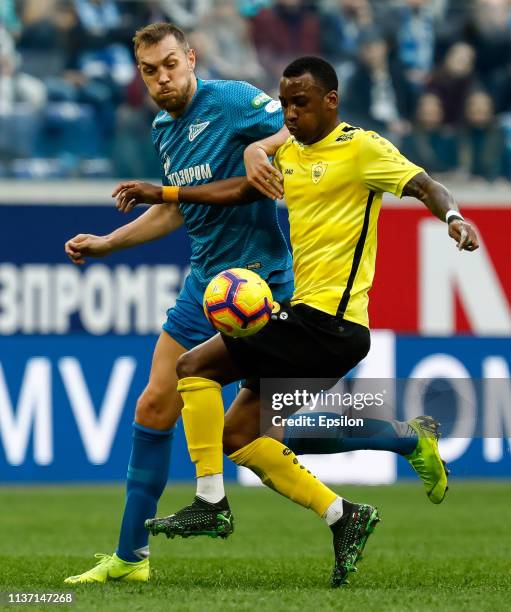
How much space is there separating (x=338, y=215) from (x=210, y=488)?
4.00 feet

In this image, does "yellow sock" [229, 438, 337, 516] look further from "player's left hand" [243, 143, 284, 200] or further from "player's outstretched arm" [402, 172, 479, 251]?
"player's outstretched arm" [402, 172, 479, 251]

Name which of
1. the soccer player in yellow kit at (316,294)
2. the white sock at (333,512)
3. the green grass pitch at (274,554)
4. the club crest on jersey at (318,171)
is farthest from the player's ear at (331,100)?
the green grass pitch at (274,554)

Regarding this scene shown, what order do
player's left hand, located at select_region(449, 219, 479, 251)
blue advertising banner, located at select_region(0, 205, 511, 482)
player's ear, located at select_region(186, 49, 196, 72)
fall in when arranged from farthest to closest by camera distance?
blue advertising banner, located at select_region(0, 205, 511, 482), player's ear, located at select_region(186, 49, 196, 72), player's left hand, located at select_region(449, 219, 479, 251)

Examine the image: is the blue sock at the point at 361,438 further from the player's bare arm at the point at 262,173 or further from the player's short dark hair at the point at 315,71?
the player's short dark hair at the point at 315,71

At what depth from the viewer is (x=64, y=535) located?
882 centimetres

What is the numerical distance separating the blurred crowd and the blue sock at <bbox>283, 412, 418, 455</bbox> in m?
7.88

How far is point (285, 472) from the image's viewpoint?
19.1 ft

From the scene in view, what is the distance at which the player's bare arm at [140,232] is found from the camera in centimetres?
634

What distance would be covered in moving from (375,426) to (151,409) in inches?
39.9

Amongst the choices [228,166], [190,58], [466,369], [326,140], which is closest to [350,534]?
[326,140]

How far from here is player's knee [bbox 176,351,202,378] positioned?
569 centimetres

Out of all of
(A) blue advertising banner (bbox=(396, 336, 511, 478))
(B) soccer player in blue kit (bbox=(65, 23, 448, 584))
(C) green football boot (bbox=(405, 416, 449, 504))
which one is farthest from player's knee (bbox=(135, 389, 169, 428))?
(A) blue advertising banner (bbox=(396, 336, 511, 478))

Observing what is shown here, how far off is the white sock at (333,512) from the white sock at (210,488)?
47cm

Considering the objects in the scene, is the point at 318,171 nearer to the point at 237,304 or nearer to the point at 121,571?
the point at 237,304
